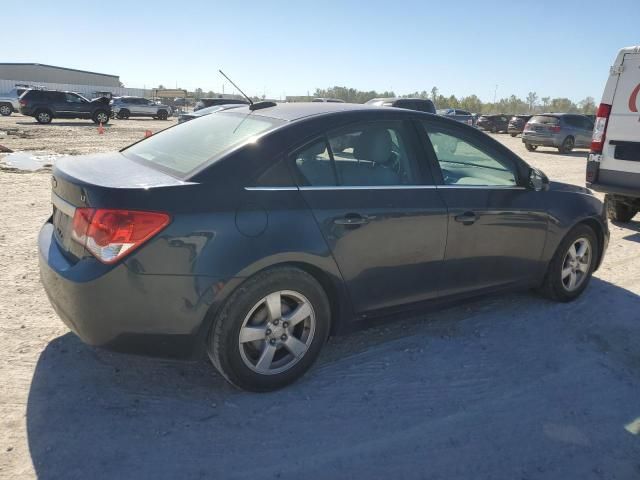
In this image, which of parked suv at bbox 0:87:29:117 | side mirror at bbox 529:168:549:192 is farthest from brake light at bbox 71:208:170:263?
parked suv at bbox 0:87:29:117

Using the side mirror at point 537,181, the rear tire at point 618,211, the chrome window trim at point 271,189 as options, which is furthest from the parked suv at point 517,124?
the chrome window trim at point 271,189

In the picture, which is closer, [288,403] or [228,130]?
[288,403]

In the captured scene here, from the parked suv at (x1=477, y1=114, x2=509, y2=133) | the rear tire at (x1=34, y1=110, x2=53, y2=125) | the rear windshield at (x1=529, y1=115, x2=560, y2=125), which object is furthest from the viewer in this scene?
the parked suv at (x1=477, y1=114, x2=509, y2=133)

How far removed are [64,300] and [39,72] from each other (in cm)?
9839

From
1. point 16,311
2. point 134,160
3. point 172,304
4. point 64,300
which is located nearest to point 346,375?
point 172,304

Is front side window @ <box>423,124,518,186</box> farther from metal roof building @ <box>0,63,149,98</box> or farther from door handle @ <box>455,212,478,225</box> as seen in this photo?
metal roof building @ <box>0,63,149,98</box>

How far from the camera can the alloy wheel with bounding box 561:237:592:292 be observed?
4.59 meters

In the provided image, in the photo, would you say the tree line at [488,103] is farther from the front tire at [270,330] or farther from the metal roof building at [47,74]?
the front tire at [270,330]

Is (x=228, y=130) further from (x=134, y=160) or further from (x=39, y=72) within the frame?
(x=39, y=72)

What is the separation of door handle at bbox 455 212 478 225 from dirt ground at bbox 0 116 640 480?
887 millimetres

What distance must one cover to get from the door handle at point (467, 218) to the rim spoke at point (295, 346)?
1.43m

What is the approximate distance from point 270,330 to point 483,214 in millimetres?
1844

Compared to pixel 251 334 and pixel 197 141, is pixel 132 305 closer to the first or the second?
pixel 251 334

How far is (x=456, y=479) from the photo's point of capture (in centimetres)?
246
